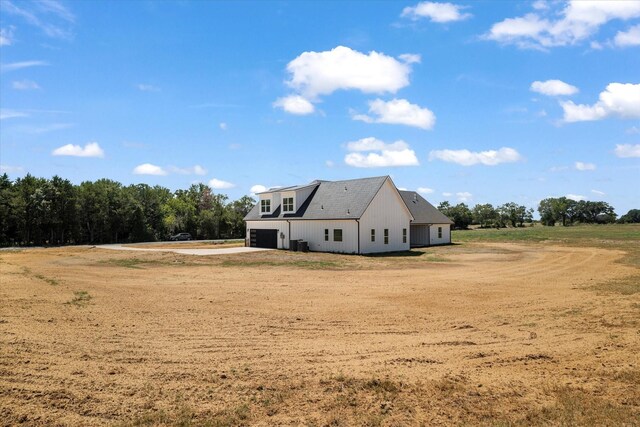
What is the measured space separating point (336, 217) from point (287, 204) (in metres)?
6.81

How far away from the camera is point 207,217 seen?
221ft

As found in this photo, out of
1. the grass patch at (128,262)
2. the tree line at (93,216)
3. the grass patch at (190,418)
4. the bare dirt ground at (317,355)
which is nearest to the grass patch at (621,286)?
the bare dirt ground at (317,355)

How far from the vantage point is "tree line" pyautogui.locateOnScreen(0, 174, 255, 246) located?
158 ft

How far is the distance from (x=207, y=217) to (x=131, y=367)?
6174 cm

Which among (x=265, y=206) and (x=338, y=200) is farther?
(x=265, y=206)

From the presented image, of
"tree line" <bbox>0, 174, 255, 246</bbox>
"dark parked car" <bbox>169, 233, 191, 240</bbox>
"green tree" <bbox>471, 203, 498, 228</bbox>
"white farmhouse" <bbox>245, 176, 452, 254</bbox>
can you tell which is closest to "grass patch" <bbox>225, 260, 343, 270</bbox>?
"white farmhouse" <bbox>245, 176, 452, 254</bbox>

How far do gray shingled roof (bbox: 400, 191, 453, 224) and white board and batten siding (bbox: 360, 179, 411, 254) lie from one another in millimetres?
6826

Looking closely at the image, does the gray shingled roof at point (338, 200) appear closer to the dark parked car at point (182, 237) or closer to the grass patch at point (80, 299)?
the grass patch at point (80, 299)

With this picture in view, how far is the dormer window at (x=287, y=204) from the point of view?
39.7m

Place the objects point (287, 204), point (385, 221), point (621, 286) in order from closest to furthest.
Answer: point (621, 286)
point (385, 221)
point (287, 204)

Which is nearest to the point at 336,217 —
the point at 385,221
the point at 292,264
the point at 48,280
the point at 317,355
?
the point at 385,221

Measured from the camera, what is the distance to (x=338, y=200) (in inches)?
1463

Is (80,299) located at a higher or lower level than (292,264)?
higher

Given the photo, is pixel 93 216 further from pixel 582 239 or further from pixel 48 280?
pixel 582 239
